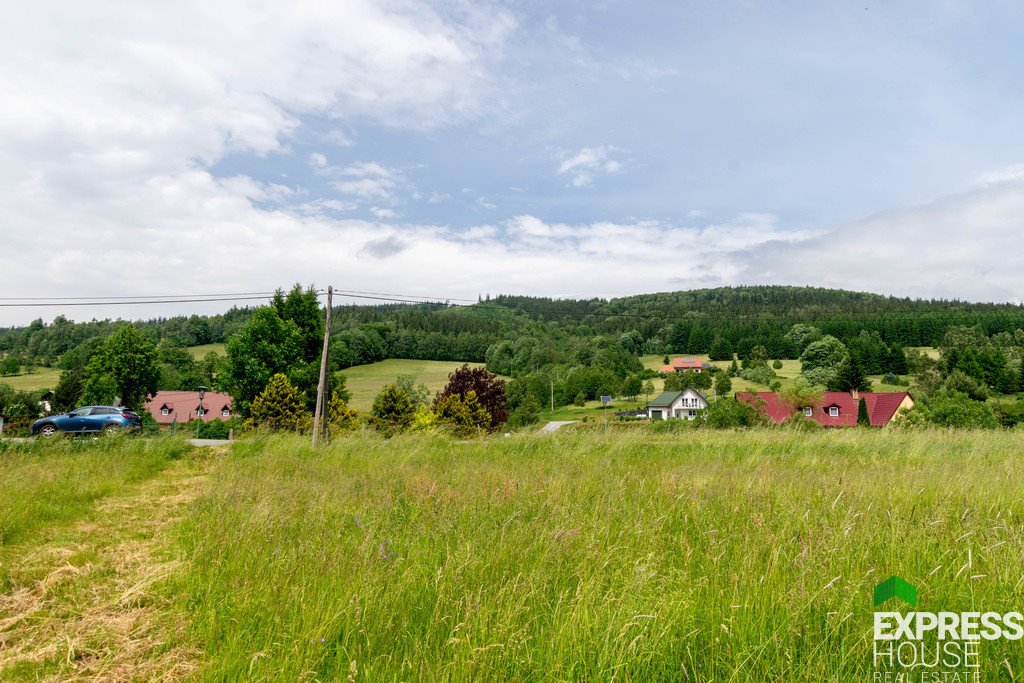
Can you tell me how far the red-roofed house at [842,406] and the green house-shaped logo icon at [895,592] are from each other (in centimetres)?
6023

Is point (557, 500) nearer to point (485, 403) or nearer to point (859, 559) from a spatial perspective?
point (859, 559)

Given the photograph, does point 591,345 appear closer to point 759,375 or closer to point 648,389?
point 648,389

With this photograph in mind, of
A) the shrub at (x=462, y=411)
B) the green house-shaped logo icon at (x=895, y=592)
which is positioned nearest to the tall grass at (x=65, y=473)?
the green house-shaped logo icon at (x=895, y=592)

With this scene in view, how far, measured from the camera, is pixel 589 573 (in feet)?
11.0

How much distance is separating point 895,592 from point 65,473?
1244 cm

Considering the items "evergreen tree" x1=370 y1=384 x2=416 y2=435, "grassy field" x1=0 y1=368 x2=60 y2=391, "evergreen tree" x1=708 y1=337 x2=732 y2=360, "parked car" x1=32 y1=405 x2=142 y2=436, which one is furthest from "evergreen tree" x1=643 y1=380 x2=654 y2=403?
"grassy field" x1=0 y1=368 x2=60 y2=391

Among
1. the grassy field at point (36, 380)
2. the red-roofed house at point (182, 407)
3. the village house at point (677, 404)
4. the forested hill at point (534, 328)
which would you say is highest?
the forested hill at point (534, 328)

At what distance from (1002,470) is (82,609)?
34.0 ft

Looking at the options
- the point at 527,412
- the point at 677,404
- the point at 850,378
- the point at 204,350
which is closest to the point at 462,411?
the point at 527,412

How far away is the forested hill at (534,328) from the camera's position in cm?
10262

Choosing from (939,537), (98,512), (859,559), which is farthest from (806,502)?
(98,512)

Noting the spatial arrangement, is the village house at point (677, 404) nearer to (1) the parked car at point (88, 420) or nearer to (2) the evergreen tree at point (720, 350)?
(2) the evergreen tree at point (720, 350)

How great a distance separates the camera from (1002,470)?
7.00 metres

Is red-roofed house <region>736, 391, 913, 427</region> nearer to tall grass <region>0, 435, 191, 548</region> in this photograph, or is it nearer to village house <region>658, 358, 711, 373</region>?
village house <region>658, 358, 711, 373</region>
